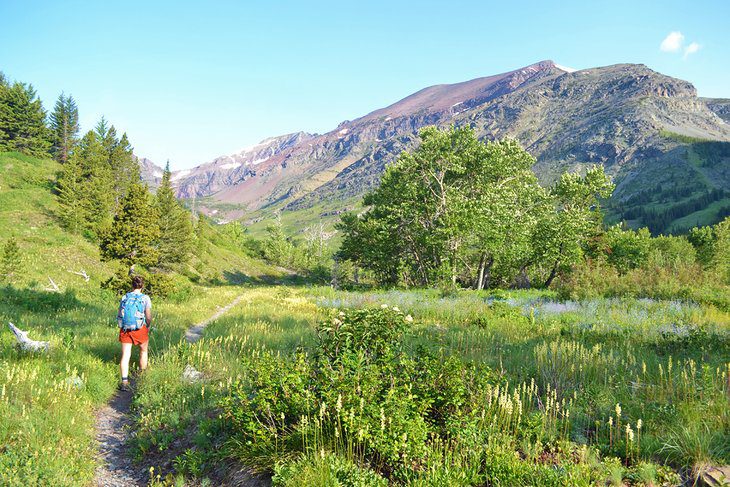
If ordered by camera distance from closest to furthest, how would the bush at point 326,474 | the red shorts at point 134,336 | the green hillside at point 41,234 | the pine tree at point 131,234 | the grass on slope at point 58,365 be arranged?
the bush at point 326,474 < the grass on slope at point 58,365 < the red shorts at point 134,336 < the pine tree at point 131,234 < the green hillside at point 41,234

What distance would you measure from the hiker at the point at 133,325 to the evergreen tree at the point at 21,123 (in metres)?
71.1

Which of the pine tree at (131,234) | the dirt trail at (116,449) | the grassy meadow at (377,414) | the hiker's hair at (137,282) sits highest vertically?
the pine tree at (131,234)

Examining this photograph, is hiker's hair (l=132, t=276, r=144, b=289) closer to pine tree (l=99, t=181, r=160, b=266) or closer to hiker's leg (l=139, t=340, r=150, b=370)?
hiker's leg (l=139, t=340, r=150, b=370)

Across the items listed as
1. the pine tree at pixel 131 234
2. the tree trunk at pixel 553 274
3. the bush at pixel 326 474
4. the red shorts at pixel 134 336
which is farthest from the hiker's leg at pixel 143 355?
the tree trunk at pixel 553 274

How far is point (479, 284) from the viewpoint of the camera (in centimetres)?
2853

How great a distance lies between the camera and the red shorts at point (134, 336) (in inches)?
341

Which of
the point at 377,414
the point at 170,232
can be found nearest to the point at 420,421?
the point at 377,414

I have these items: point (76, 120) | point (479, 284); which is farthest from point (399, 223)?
point (76, 120)

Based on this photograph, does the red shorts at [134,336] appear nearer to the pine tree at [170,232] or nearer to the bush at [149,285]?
the bush at [149,285]

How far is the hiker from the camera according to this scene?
8484mm

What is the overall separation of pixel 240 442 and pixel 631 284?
20025mm

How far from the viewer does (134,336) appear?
8.74 metres

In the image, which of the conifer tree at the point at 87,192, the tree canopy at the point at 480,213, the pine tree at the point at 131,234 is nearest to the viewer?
the pine tree at the point at 131,234

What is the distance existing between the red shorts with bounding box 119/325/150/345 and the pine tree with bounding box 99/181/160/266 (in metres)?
15.7
